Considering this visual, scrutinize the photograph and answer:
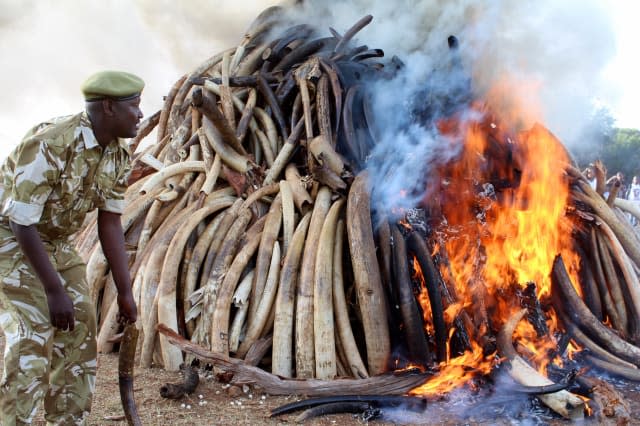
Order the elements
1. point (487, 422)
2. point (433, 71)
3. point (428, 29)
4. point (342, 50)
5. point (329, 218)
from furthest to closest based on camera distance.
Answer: point (342, 50) → point (428, 29) → point (433, 71) → point (329, 218) → point (487, 422)

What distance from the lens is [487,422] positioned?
347cm

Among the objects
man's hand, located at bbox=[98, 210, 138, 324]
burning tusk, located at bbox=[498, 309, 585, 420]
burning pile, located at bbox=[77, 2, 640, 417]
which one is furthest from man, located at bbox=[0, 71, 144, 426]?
burning tusk, located at bbox=[498, 309, 585, 420]

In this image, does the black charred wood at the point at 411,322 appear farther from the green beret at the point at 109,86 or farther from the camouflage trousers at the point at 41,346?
the green beret at the point at 109,86

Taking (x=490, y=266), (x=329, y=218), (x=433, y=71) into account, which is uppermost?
(x=433, y=71)

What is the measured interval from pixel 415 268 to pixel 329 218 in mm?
829

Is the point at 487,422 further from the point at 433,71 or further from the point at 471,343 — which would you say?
the point at 433,71

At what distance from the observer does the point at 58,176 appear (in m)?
2.37

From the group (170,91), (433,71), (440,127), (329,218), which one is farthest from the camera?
(170,91)

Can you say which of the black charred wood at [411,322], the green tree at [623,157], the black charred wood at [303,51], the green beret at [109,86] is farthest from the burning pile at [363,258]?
the green tree at [623,157]

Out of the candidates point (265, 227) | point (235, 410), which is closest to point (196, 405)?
point (235, 410)

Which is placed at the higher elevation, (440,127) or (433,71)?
(433,71)

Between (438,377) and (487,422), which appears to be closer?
(487,422)

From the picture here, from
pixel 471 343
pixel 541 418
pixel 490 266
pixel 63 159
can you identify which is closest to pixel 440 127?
pixel 490 266

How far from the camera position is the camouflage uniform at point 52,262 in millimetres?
2289
